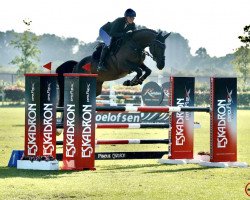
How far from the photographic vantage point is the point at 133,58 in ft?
44.2

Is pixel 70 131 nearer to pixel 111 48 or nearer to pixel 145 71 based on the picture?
pixel 145 71

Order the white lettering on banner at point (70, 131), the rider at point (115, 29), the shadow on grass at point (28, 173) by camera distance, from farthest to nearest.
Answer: the rider at point (115, 29), the white lettering on banner at point (70, 131), the shadow on grass at point (28, 173)

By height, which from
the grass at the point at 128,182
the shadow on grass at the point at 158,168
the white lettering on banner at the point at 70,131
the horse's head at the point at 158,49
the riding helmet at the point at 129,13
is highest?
the riding helmet at the point at 129,13

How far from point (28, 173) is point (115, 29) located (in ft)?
14.9

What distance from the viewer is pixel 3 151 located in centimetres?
1326

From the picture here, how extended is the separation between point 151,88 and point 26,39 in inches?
1396

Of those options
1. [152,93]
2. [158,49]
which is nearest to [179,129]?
[158,49]

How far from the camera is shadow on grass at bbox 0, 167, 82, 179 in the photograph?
9.30 m

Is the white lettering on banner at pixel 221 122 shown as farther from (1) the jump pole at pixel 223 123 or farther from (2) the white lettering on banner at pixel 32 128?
(2) the white lettering on banner at pixel 32 128

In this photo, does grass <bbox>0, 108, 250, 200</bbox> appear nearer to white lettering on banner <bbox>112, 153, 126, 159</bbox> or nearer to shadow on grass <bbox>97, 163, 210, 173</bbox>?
shadow on grass <bbox>97, 163, 210, 173</bbox>

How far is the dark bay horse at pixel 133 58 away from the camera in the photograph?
1279 centimetres

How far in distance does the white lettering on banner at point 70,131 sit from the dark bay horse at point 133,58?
10.5ft

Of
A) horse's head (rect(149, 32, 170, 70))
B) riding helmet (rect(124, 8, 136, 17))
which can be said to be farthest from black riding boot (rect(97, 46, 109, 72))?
horse's head (rect(149, 32, 170, 70))

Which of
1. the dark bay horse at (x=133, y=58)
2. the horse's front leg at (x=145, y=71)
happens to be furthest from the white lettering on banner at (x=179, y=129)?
the horse's front leg at (x=145, y=71)
